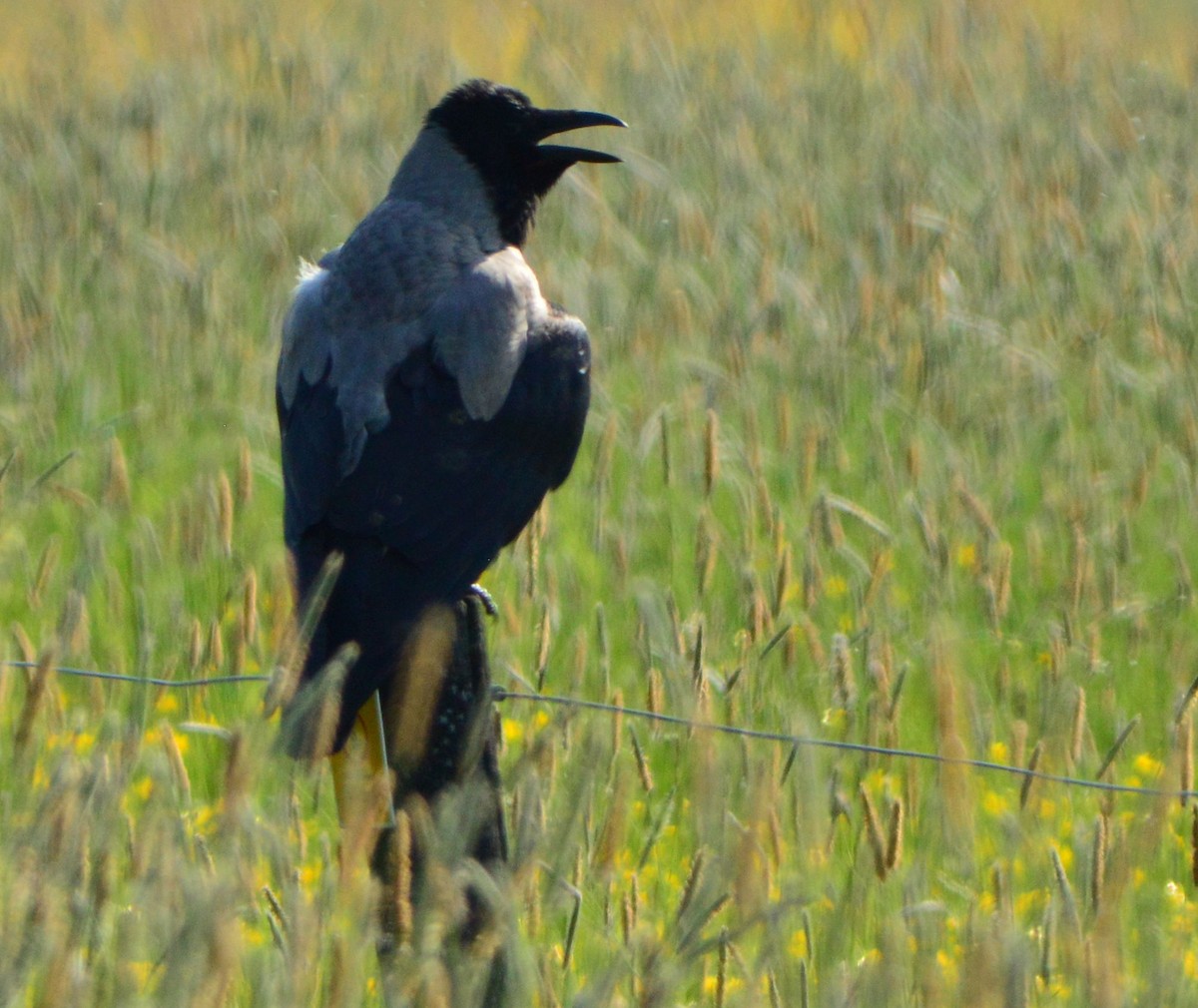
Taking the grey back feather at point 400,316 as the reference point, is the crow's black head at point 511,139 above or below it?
above

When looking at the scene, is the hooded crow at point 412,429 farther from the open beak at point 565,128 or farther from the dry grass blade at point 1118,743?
the dry grass blade at point 1118,743

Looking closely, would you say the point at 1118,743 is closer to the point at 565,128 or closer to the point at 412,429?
the point at 412,429

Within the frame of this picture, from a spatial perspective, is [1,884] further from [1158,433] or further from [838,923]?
[1158,433]

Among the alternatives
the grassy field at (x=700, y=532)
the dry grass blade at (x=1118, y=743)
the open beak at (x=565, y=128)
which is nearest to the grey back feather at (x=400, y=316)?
the grassy field at (x=700, y=532)

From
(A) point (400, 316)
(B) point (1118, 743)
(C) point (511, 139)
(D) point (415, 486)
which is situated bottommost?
(B) point (1118, 743)

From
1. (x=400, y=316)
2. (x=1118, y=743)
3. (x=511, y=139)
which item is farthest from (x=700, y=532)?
(x=1118, y=743)

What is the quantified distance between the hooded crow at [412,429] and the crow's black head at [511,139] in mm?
318

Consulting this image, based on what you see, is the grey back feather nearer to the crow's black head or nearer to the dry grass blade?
the crow's black head

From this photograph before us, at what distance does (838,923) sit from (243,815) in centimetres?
58

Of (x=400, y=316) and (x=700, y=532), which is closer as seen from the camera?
(x=400, y=316)

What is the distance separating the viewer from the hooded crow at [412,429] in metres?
2.71

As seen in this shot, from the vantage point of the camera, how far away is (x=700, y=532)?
11.9ft

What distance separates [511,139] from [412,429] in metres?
1.16

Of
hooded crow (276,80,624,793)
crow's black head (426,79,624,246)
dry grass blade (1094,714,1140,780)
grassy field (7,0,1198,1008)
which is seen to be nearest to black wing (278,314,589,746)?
hooded crow (276,80,624,793)
